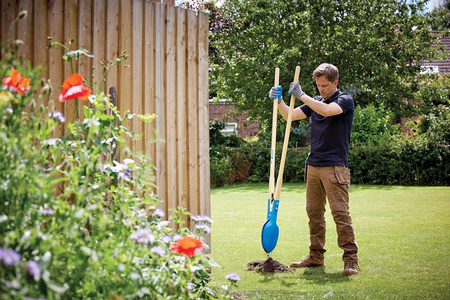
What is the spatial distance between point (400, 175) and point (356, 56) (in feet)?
16.5

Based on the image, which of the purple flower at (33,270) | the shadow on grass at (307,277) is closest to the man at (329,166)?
the shadow on grass at (307,277)

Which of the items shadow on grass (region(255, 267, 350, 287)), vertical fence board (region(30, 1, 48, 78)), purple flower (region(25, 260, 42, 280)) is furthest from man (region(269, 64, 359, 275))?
purple flower (region(25, 260, 42, 280))

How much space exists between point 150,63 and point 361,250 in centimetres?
321

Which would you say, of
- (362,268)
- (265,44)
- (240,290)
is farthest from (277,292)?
(265,44)

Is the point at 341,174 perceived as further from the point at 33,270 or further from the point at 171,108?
the point at 33,270

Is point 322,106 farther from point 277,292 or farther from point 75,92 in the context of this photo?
point 75,92

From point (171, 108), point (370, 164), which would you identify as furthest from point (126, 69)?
point (370, 164)

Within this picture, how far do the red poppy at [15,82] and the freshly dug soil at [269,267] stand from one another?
3101mm

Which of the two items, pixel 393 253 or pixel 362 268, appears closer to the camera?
pixel 362 268

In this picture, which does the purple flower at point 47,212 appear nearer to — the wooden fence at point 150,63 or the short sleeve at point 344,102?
the wooden fence at point 150,63

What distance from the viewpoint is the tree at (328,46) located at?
1761cm

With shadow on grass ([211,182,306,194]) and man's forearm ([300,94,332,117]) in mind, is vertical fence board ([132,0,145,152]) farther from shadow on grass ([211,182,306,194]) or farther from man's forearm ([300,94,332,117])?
shadow on grass ([211,182,306,194])


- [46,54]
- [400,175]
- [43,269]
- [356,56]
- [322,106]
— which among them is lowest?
[400,175]

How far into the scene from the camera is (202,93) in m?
4.23
